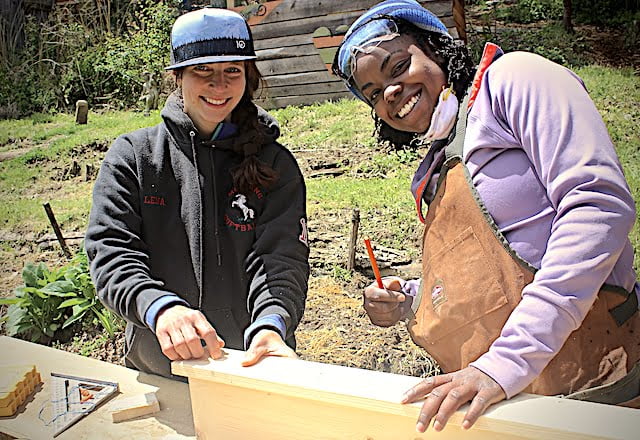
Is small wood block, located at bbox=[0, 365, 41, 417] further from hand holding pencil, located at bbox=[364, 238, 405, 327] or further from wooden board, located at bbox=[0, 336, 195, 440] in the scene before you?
hand holding pencil, located at bbox=[364, 238, 405, 327]

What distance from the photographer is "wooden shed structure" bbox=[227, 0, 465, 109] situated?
7.80 m

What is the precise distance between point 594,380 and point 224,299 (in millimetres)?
1016

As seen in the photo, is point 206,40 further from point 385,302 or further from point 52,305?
point 52,305

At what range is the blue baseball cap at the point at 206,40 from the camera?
161cm

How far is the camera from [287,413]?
1.25 meters

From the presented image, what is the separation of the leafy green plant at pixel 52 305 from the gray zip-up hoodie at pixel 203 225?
1.80m

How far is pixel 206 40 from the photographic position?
161 centimetres

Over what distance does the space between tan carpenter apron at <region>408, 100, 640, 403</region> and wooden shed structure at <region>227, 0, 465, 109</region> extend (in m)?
6.52

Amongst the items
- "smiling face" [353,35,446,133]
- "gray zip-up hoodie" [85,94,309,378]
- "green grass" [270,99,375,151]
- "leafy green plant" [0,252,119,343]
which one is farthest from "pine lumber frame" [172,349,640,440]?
"green grass" [270,99,375,151]

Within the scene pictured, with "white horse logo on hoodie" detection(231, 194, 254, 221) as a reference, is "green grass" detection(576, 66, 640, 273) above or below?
below

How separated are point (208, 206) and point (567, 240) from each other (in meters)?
1.02

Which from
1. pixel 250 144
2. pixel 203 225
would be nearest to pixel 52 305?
pixel 203 225

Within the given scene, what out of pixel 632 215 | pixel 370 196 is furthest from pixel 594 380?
pixel 370 196

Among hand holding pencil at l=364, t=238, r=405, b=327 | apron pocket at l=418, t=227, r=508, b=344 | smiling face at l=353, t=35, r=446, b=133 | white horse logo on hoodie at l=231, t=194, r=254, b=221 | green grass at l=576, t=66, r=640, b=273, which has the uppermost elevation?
smiling face at l=353, t=35, r=446, b=133
